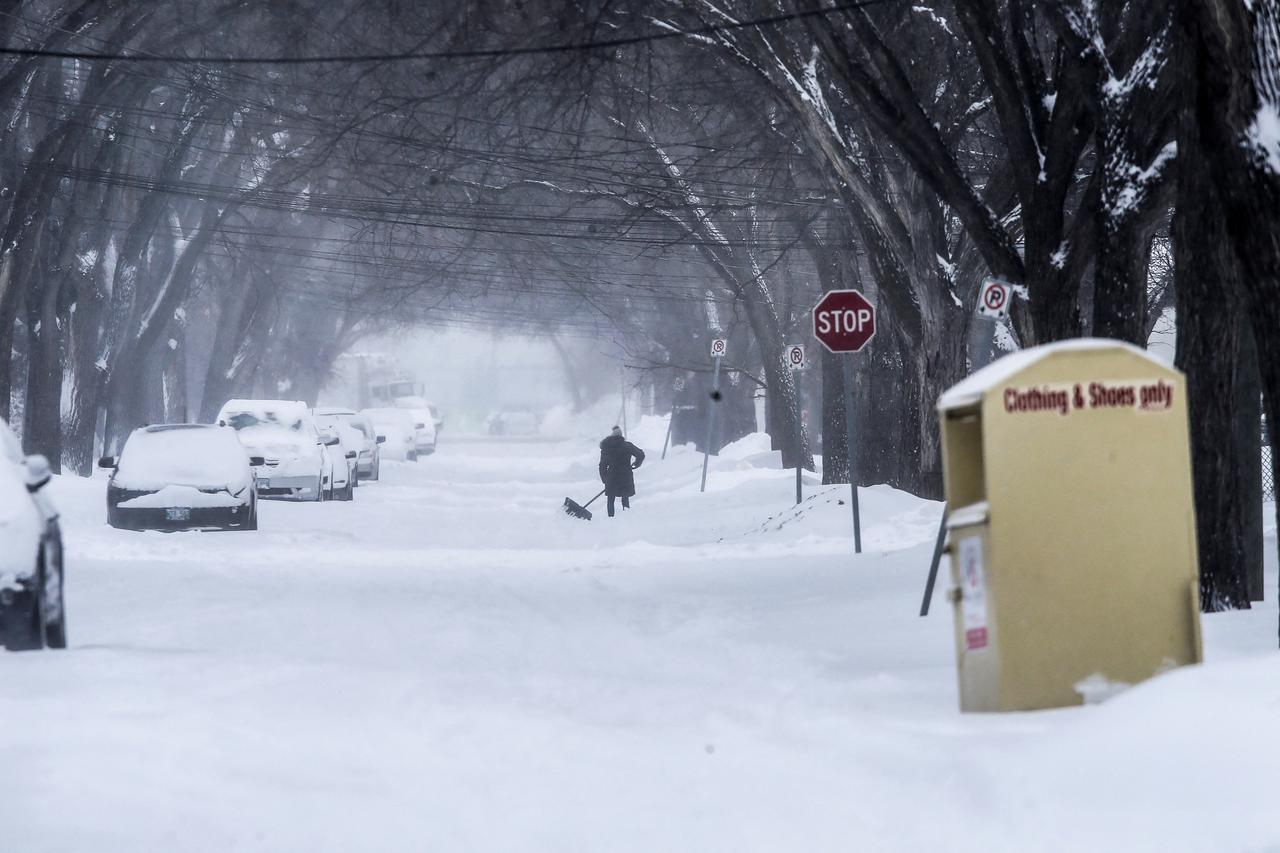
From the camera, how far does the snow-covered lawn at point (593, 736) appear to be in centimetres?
579

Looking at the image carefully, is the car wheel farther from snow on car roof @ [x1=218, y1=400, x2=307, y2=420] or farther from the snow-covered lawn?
snow on car roof @ [x1=218, y1=400, x2=307, y2=420]

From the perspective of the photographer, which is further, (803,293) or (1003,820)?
(803,293)

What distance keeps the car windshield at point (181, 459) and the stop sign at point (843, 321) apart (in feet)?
28.9

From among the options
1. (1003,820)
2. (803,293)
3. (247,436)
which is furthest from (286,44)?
(803,293)

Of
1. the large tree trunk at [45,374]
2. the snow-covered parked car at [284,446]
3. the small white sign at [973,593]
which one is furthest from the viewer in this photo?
the large tree trunk at [45,374]

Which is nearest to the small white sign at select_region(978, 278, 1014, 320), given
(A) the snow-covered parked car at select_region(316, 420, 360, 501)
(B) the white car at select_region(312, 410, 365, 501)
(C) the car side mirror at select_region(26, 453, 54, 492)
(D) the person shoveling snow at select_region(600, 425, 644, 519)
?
(C) the car side mirror at select_region(26, 453, 54, 492)

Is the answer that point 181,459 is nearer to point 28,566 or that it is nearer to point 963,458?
point 28,566

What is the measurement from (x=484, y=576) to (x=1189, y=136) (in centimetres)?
841

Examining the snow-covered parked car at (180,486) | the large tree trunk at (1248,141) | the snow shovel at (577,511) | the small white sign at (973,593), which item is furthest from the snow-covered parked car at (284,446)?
the small white sign at (973,593)

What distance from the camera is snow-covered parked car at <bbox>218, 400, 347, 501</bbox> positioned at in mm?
30953

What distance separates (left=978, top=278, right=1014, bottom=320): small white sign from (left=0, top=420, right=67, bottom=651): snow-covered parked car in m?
8.29

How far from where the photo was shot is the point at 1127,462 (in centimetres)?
704

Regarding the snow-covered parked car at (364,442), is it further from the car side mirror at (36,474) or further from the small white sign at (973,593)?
the small white sign at (973,593)

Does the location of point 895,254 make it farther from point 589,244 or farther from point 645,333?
point 645,333
